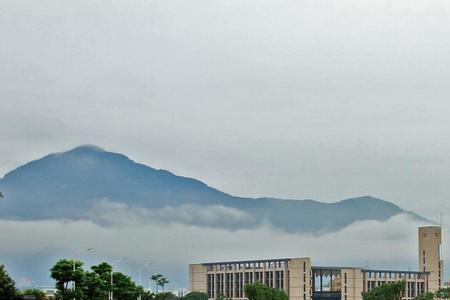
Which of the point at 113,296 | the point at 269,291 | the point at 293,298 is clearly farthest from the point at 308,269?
the point at 113,296

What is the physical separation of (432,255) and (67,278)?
117 metres

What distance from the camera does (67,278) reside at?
83875 mm

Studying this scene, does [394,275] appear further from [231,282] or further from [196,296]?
[196,296]

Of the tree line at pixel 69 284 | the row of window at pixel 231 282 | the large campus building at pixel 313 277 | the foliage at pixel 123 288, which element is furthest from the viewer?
the row of window at pixel 231 282

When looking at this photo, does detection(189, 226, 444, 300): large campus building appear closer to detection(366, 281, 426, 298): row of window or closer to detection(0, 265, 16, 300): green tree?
detection(366, 281, 426, 298): row of window

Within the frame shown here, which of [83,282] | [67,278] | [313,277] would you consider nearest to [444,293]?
[313,277]

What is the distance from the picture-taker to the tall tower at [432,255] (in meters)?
185

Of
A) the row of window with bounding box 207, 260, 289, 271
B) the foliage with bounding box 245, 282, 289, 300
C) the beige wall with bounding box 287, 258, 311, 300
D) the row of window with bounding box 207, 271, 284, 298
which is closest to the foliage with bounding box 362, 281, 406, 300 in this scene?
the foliage with bounding box 245, 282, 289, 300

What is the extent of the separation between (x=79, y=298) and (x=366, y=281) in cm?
9652

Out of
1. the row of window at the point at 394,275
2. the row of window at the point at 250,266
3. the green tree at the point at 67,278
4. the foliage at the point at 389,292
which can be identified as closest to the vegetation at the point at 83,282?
the green tree at the point at 67,278

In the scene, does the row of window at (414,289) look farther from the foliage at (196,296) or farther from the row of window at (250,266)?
the foliage at (196,296)

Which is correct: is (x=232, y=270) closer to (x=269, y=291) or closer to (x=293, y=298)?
(x=293, y=298)

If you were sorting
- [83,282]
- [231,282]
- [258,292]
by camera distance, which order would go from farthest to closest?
[231,282] → [258,292] → [83,282]

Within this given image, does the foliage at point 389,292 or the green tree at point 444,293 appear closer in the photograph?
the foliage at point 389,292
